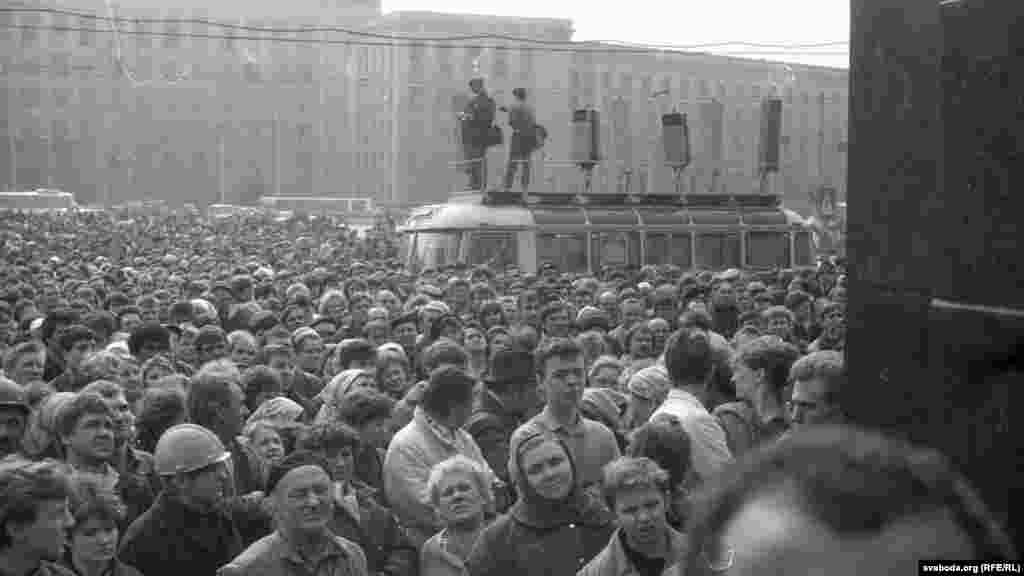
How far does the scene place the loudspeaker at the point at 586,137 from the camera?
84.2 ft

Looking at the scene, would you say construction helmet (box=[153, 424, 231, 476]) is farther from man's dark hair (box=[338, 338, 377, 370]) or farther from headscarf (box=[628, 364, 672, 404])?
man's dark hair (box=[338, 338, 377, 370])

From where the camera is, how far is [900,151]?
8.15 ft

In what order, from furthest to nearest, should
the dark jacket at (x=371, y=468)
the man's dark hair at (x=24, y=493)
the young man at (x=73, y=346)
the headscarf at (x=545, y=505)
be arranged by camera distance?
the young man at (x=73, y=346) → the dark jacket at (x=371, y=468) → the headscarf at (x=545, y=505) → the man's dark hair at (x=24, y=493)

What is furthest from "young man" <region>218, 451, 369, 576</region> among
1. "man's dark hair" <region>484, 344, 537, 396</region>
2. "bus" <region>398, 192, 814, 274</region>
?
"bus" <region>398, 192, 814, 274</region>

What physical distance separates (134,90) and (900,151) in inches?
3709

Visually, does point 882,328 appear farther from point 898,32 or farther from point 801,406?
point 801,406

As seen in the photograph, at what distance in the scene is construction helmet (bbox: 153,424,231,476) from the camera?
5559mm

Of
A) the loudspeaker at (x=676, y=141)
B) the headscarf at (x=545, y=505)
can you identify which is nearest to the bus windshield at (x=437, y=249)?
the loudspeaker at (x=676, y=141)

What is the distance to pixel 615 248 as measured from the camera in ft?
75.2

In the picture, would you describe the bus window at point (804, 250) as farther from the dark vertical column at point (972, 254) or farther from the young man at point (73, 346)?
the dark vertical column at point (972, 254)

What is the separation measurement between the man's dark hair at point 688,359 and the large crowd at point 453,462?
1cm

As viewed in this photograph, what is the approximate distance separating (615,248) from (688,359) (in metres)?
16.2

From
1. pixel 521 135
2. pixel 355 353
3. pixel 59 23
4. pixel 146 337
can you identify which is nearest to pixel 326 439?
pixel 355 353

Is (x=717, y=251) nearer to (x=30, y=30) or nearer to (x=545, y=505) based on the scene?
(x=545, y=505)
